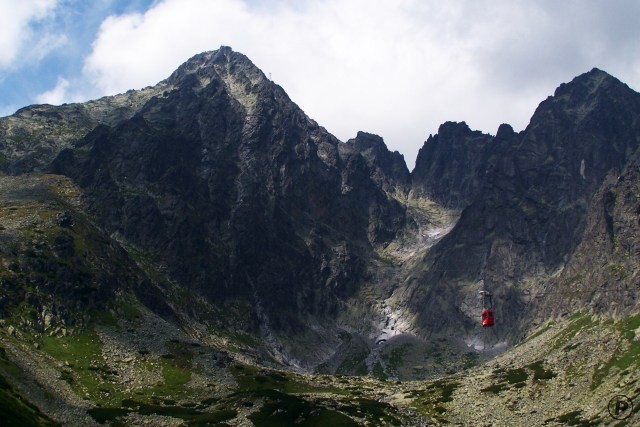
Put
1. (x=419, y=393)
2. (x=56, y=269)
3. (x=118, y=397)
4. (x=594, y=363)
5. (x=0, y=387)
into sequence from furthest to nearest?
(x=56, y=269)
(x=419, y=393)
(x=594, y=363)
(x=118, y=397)
(x=0, y=387)

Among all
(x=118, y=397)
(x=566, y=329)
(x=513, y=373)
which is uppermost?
(x=566, y=329)

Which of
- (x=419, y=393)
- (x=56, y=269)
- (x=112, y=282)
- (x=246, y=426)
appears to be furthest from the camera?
(x=112, y=282)

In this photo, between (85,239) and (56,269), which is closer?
(56,269)

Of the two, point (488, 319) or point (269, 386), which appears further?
point (269, 386)

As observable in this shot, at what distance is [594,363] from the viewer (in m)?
135

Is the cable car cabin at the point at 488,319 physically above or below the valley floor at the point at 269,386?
above

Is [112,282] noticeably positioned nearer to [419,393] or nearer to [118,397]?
[118,397]

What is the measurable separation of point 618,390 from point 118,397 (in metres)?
93.4

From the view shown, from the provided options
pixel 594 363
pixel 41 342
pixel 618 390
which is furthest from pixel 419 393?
pixel 41 342

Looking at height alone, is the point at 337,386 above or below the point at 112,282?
below

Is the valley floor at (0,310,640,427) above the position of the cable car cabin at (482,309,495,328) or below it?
below

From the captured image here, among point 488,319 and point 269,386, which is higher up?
point 488,319

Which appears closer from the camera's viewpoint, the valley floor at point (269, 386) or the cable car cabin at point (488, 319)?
the cable car cabin at point (488, 319)

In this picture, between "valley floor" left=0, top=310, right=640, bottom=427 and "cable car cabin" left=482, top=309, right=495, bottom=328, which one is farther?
"valley floor" left=0, top=310, right=640, bottom=427
